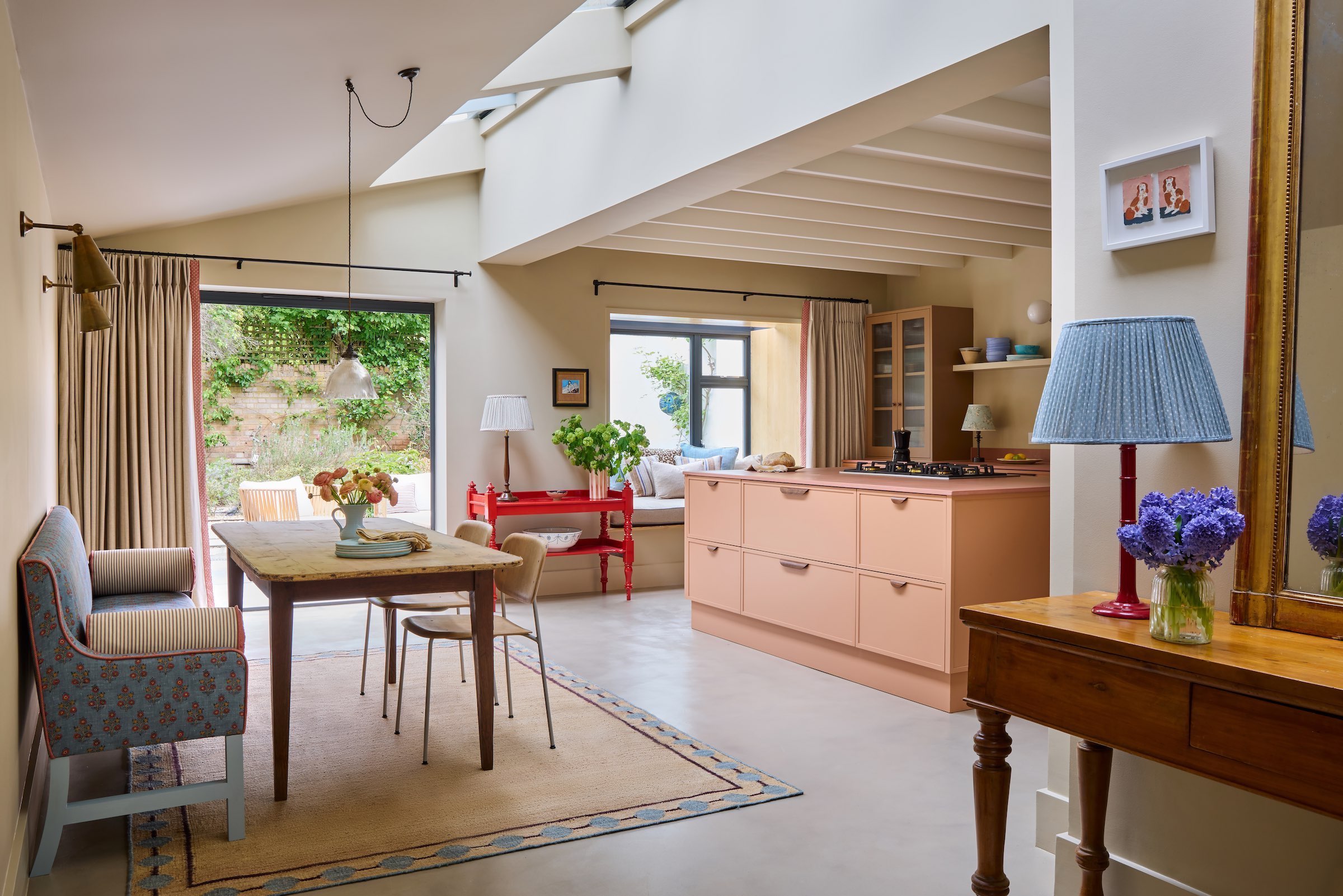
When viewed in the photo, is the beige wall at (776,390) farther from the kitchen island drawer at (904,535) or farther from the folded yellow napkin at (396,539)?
the folded yellow napkin at (396,539)

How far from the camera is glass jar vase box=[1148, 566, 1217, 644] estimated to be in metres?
1.86

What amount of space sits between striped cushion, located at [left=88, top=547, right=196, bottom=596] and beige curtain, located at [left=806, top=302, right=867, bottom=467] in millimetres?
4865

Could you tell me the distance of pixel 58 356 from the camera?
5559 mm

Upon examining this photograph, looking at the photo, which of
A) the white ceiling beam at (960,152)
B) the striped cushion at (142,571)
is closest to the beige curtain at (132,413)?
the striped cushion at (142,571)

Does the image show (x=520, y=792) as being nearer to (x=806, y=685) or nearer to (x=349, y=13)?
(x=806, y=685)

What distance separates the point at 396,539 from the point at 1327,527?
2904 millimetres

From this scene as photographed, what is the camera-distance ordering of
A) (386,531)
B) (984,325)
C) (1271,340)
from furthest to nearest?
(984,325)
(386,531)
(1271,340)

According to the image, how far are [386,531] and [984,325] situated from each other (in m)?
5.31

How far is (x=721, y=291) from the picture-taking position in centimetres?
Result: 779

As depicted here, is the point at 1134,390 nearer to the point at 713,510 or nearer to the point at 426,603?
the point at 426,603

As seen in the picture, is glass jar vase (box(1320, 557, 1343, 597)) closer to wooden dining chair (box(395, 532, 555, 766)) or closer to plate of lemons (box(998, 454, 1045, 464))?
wooden dining chair (box(395, 532, 555, 766))

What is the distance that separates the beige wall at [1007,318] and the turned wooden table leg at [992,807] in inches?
208

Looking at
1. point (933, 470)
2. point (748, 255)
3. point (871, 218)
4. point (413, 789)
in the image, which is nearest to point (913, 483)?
point (933, 470)

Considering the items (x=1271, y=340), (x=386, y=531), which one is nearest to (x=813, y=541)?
(x=386, y=531)
